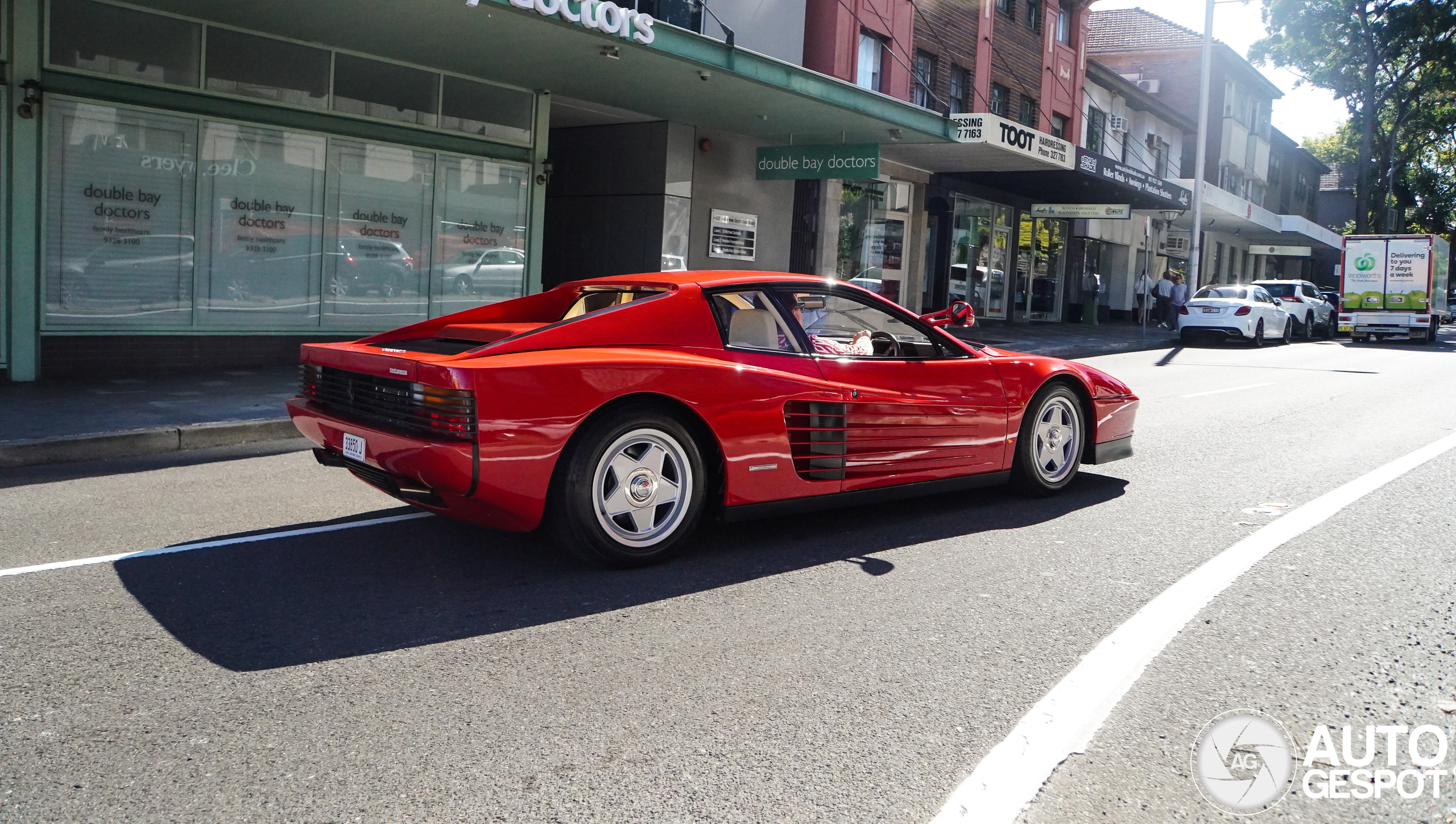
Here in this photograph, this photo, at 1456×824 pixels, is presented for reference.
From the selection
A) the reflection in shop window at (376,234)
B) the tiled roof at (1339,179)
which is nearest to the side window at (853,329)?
the reflection in shop window at (376,234)

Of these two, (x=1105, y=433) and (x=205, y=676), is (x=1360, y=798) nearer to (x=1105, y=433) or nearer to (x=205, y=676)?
(x=205, y=676)

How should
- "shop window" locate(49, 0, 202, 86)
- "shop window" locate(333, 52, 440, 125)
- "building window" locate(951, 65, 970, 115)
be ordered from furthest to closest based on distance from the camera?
"building window" locate(951, 65, 970, 115), "shop window" locate(333, 52, 440, 125), "shop window" locate(49, 0, 202, 86)

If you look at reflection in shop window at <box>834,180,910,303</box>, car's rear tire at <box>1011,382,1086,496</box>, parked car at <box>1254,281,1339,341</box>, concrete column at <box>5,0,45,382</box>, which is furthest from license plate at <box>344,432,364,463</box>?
parked car at <box>1254,281,1339,341</box>

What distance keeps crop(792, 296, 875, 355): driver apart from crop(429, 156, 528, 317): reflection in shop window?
340 inches

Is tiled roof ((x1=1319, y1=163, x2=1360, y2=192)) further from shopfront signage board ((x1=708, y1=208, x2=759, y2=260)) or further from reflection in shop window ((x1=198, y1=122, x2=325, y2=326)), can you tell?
reflection in shop window ((x1=198, y1=122, x2=325, y2=326))

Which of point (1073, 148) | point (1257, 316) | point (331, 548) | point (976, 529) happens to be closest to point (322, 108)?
point (331, 548)

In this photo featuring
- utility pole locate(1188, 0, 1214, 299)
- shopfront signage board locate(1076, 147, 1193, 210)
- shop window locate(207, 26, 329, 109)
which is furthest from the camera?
utility pole locate(1188, 0, 1214, 299)

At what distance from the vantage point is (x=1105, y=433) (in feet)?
22.6

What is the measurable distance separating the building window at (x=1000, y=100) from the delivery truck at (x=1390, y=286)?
38.7ft

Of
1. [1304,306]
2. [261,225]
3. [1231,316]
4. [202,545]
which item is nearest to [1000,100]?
[1231,316]

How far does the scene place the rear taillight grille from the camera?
171 inches

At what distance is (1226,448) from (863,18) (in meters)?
13.7

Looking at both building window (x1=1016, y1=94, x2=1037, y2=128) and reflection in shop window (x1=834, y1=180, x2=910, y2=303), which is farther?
building window (x1=1016, y1=94, x2=1037, y2=128)

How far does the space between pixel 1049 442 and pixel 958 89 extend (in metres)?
20.0
